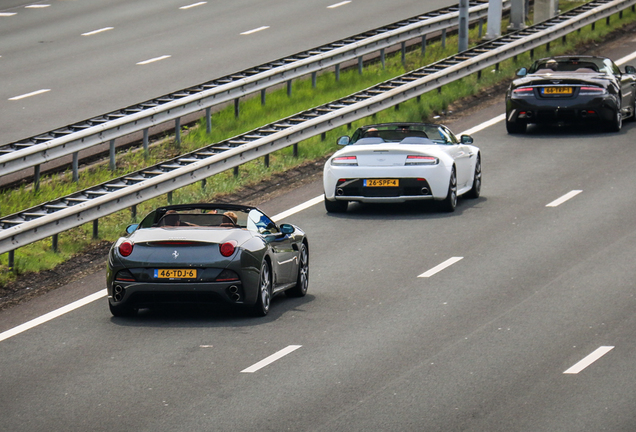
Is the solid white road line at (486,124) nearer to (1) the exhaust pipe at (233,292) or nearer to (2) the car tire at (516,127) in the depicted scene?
(2) the car tire at (516,127)

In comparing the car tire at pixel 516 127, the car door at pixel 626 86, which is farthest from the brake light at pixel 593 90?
the car tire at pixel 516 127

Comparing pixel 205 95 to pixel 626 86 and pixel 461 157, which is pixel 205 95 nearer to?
pixel 461 157

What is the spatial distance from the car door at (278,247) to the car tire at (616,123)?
12.6 m

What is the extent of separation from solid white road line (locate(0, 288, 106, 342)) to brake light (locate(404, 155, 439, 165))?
5587mm

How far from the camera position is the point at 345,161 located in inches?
768

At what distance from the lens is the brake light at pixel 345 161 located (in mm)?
19453

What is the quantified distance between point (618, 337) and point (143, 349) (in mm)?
4198

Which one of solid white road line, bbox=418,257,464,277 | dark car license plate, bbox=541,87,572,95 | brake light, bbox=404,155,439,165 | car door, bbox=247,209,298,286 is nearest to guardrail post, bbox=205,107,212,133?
brake light, bbox=404,155,439,165

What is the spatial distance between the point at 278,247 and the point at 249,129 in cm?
1067

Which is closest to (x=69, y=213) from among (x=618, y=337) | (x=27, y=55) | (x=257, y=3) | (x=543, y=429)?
(x=618, y=337)

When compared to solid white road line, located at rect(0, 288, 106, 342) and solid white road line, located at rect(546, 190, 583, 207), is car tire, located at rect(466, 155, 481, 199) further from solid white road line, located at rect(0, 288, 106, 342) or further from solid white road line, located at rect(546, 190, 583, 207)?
solid white road line, located at rect(0, 288, 106, 342)

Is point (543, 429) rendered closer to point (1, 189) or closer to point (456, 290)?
point (456, 290)

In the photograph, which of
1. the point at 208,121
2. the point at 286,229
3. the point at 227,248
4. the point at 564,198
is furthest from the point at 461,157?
the point at 227,248

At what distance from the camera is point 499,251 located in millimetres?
16844
